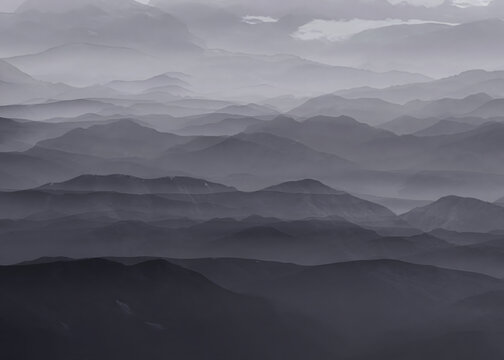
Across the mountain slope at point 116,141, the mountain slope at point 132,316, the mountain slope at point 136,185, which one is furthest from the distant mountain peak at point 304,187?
the mountain slope at point 132,316

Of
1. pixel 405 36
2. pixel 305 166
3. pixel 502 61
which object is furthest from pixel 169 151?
pixel 502 61

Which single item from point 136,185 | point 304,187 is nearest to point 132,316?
point 136,185

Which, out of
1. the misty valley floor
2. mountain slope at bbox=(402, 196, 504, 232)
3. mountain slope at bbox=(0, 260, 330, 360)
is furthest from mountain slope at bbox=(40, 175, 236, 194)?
mountain slope at bbox=(402, 196, 504, 232)

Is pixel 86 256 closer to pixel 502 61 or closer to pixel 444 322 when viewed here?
pixel 444 322

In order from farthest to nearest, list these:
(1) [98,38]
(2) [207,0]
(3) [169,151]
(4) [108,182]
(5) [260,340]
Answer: (1) [98,38] < (2) [207,0] < (3) [169,151] < (4) [108,182] < (5) [260,340]

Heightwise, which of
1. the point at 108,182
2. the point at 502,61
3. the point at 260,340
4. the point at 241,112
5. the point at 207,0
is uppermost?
the point at 207,0

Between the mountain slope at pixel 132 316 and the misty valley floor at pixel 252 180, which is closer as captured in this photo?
the mountain slope at pixel 132 316

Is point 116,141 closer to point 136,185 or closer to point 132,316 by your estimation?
point 136,185

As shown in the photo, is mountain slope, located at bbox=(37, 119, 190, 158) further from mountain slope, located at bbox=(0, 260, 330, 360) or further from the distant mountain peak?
mountain slope, located at bbox=(0, 260, 330, 360)

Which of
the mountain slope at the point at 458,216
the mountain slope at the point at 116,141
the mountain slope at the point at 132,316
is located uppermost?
the mountain slope at the point at 116,141

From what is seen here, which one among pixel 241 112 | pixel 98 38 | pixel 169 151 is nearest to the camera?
pixel 169 151

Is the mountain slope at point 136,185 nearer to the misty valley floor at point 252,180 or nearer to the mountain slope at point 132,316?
the misty valley floor at point 252,180
